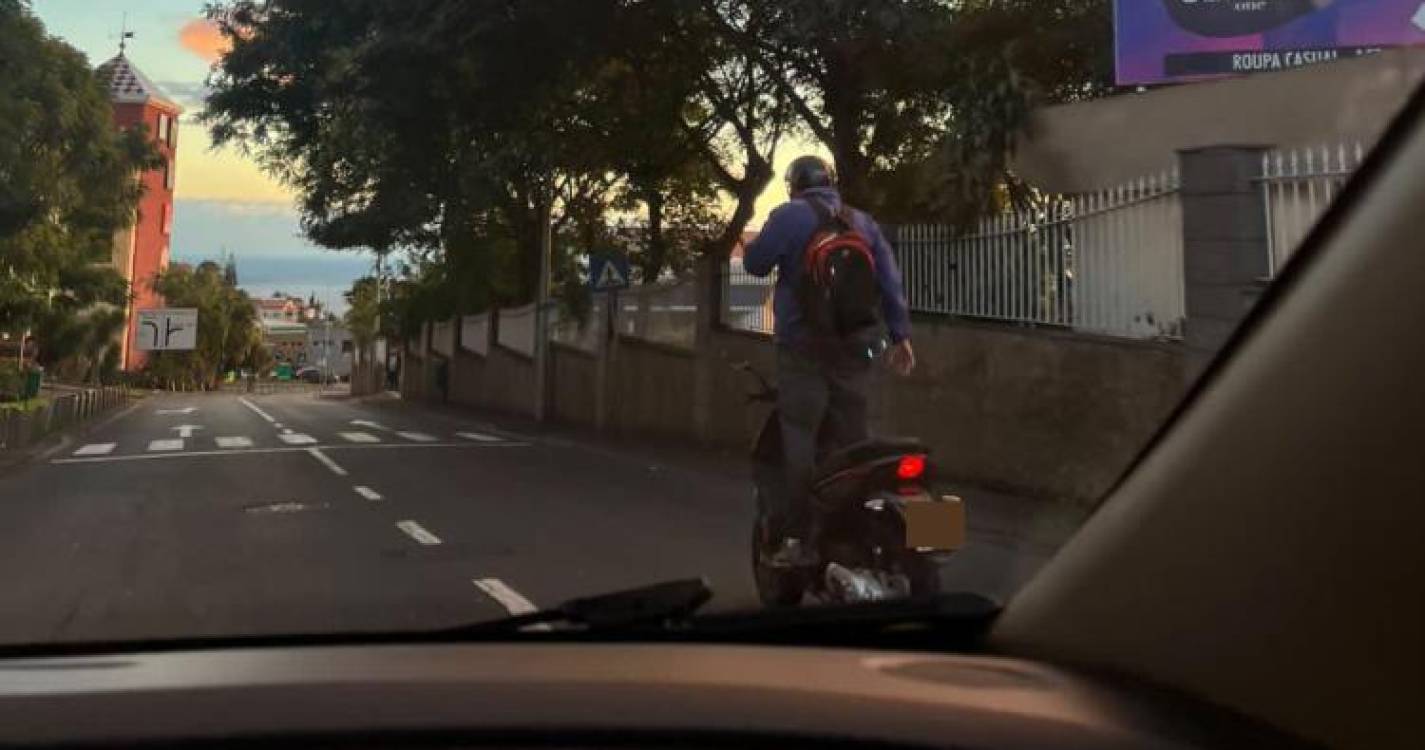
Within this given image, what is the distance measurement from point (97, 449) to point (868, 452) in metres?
16.0

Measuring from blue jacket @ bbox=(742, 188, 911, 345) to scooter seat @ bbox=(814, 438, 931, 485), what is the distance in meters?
0.48

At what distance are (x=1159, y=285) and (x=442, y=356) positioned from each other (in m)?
32.4

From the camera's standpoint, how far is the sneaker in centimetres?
400

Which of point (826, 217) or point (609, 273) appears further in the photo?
point (609, 273)

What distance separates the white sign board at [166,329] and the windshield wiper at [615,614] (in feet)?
155

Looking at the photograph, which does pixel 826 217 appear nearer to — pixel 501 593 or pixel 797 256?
pixel 797 256

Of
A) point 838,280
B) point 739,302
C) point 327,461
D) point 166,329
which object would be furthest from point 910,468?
point 166,329

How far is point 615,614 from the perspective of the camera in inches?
87.3

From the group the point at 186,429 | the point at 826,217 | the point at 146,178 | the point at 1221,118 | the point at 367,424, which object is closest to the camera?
the point at 1221,118

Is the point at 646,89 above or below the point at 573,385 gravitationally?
above

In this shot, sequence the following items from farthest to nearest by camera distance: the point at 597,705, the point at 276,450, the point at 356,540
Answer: the point at 276,450
the point at 356,540
the point at 597,705

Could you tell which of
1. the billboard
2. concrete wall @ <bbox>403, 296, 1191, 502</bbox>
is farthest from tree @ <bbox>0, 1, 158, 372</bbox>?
the billboard

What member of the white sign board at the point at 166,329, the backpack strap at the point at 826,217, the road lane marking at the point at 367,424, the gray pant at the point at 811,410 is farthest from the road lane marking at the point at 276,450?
the white sign board at the point at 166,329

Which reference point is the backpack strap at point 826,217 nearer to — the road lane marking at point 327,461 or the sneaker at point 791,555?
the sneaker at point 791,555
